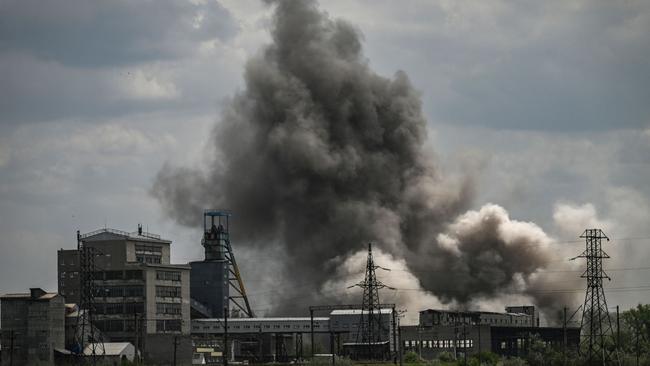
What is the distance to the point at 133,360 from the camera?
129 m

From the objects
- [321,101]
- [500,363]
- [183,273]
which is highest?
[321,101]

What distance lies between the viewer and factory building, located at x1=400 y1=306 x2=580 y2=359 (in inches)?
5655

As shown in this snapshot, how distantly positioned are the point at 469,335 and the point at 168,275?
34293 mm

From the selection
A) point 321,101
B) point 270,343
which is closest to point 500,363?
point 270,343

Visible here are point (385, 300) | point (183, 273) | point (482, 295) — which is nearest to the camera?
point (183, 273)

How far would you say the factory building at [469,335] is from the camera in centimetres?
14362

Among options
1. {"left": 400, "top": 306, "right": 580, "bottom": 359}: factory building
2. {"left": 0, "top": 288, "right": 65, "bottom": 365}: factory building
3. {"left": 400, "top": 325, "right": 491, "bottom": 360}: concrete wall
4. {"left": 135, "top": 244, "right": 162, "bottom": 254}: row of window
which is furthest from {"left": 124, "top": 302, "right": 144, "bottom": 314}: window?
{"left": 400, "top": 306, "right": 580, "bottom": 359}: factory building

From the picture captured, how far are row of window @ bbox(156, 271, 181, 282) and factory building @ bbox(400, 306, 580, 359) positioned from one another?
85.5 feet

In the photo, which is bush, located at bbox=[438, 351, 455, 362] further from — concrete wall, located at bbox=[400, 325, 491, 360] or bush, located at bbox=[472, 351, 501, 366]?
concrete wall, located at bbox=[400, 325, 491, 360]

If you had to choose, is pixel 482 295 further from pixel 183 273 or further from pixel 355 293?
pixel 183 273

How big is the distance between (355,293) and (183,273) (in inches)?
836

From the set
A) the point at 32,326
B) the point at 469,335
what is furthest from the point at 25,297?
the point at 469,335

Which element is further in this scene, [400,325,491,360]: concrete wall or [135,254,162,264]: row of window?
[135,254,162,264]: row of window

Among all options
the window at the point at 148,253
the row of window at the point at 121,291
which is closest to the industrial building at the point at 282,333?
the row of window at the point at 121,291
